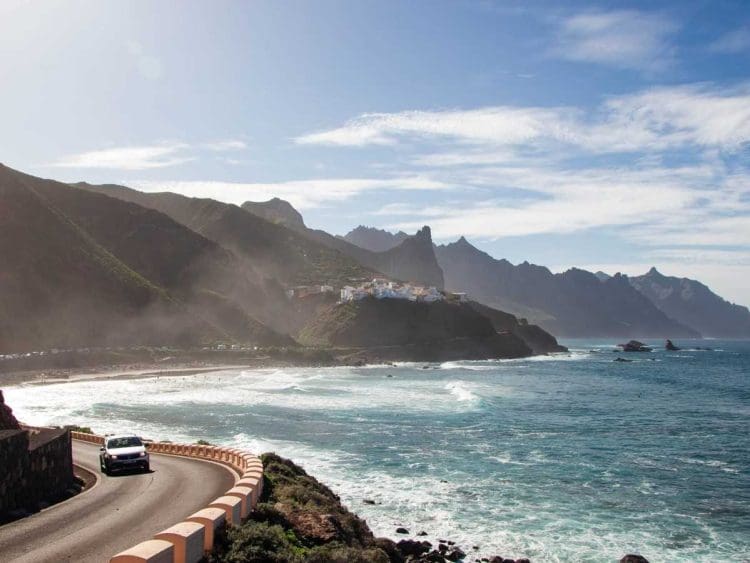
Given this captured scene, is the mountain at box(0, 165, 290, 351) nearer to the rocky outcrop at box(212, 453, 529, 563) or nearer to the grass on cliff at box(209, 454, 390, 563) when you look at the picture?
the rocky outcrop at box(212, 453, 529, 563)

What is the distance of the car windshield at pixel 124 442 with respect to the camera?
24.5 meters

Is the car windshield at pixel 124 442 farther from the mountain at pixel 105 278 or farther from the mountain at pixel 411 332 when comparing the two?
the mountain at pixel 411 332

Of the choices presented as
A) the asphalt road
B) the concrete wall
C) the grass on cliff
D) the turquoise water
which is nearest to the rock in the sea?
the turquoise water

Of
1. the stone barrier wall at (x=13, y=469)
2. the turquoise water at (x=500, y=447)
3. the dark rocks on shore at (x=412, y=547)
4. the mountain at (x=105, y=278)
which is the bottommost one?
the turquoise water at (x=500, y=447)

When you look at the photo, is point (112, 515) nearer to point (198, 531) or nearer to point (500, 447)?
point (198, 531)

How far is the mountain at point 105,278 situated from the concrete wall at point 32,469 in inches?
→ 3728

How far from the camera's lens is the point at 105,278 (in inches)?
5089

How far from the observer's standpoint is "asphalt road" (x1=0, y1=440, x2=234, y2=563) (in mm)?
12156

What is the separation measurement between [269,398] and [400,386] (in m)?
22.5

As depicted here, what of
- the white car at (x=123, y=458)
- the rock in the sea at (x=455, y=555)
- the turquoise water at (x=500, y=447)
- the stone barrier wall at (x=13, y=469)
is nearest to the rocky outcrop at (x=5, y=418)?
the white car at (x=123, y=458)

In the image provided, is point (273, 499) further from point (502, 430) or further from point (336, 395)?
point (336, 395)

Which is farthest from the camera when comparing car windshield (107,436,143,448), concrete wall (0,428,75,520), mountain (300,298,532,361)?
mountain (300,298,532,361)

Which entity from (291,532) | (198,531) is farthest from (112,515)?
(198,531)

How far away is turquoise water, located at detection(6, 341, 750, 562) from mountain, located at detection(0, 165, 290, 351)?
33.3 meters
